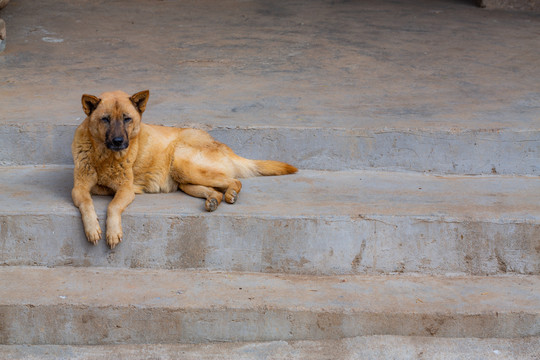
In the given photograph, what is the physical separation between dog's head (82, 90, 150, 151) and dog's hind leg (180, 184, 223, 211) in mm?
568

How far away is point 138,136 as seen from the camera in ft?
16.6

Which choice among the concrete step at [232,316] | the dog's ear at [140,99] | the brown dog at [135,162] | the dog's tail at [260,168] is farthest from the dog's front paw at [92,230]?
the dog's tail at [260,168]

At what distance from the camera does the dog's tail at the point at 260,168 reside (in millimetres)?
5352

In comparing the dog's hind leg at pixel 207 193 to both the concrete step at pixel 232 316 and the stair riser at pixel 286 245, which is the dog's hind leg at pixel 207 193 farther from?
the concrete step at pixel 232 316

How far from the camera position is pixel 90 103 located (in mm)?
4691

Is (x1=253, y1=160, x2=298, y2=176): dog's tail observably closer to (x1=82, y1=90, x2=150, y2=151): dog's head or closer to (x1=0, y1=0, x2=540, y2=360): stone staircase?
(x1=0, y1=0, x2=540, y2=360): stone staircase

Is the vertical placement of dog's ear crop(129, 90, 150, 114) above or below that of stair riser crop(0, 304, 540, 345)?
above

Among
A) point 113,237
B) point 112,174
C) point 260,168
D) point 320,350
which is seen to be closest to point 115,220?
point 113,237

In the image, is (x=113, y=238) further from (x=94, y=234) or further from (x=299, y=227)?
(x=299, y=227)

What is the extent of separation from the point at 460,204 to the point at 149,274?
7.27 ft

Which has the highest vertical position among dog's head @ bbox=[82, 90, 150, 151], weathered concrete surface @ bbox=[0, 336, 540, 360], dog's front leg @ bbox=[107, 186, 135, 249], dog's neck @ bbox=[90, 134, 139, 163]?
dog's head @ bbox=[82, 90, 150, 151]

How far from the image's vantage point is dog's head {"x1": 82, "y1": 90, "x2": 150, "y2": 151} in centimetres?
462

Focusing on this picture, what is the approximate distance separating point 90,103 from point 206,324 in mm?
1718

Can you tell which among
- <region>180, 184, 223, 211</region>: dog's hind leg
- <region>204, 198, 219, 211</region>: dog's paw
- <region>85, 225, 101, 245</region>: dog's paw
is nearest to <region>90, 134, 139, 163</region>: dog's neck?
<region>180, 184, 223, 211</region>: dog's hind leg
